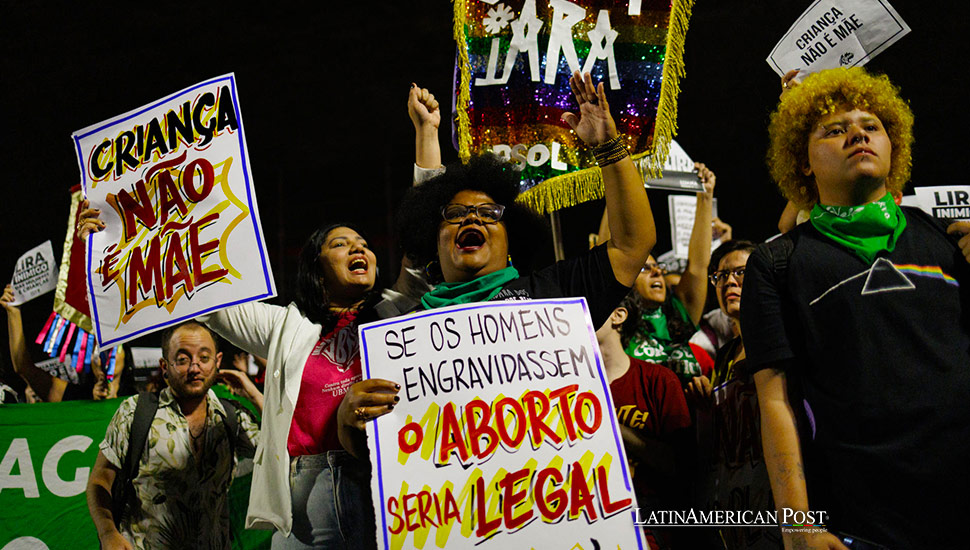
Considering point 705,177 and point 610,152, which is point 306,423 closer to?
point 610,152

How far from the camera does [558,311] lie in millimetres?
1839

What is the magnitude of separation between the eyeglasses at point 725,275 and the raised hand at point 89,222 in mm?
2401

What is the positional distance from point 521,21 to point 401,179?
8591 millimetres

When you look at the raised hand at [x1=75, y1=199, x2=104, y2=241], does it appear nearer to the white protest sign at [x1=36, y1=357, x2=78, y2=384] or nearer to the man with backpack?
the man with backpack

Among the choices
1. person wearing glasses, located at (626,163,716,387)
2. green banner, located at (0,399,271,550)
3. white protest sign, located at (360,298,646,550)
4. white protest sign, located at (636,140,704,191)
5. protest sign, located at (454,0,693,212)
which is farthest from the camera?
white protest sign, located at (636,140,704,191)

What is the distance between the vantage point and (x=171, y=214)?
267 cm

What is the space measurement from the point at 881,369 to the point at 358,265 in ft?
5.94

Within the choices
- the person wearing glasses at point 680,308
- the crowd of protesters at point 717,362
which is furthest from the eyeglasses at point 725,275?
the person wearing glasses at point 680,308

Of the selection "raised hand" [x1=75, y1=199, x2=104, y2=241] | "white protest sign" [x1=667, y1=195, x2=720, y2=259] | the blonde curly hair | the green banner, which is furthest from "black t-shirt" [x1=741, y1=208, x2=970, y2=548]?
"white protest sign" [x1=667, y1=195, x2=720, y2=259]

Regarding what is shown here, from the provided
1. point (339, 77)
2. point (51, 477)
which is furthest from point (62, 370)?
point (339, 77)

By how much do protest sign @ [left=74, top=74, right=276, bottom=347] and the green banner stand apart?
1384mm

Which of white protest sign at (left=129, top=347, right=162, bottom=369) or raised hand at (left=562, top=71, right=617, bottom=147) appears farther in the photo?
white protest sign at (left=129, top=347, right=162, bottom=369)

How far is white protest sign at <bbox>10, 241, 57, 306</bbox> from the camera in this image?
5.50m

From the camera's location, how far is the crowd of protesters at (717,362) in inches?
62.3
